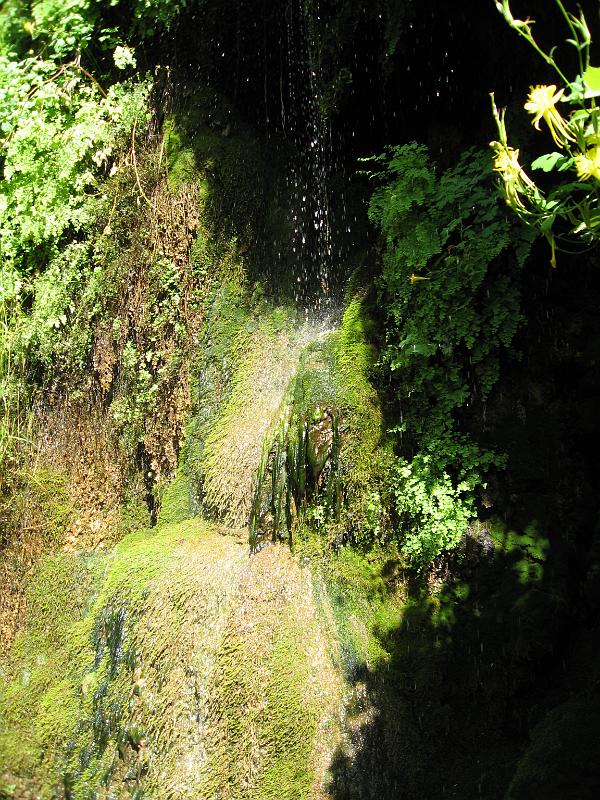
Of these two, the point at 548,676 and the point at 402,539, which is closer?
the point at 548,676

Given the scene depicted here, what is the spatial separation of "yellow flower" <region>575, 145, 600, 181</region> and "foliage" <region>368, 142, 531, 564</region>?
129 centimetres

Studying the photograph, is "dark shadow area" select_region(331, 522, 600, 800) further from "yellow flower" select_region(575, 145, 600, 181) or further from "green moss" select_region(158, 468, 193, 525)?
"yellow flower" select_region(575, 145, 600, 181)

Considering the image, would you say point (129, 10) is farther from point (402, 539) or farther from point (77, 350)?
point (402, 539)

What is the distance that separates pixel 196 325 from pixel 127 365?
0.60 m

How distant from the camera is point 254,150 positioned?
5.77 metres

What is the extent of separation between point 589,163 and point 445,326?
1.67m

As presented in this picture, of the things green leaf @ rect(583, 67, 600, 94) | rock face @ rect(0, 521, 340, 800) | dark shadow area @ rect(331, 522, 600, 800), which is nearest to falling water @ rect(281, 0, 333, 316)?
rock face @ rect(0, 521, 340, 800)

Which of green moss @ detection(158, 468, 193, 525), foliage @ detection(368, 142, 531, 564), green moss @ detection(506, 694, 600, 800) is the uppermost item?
foliage @ detection(368, 142, 531, 564)

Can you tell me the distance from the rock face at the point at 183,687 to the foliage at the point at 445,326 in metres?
0.80

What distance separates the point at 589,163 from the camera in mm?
2207

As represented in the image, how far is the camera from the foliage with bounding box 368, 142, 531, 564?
368cm

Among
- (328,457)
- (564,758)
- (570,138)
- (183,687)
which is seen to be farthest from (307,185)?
(564,758)

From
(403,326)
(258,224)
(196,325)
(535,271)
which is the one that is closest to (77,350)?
(196,325)

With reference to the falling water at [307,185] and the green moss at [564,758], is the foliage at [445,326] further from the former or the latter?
the falling water at [307,185]
